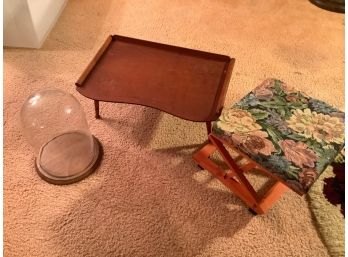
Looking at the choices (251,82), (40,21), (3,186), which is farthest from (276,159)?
(40,21)

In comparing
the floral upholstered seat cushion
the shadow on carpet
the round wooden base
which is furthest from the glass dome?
the shadow on carpet

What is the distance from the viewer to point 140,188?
1.23 metres

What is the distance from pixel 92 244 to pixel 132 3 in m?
1.77

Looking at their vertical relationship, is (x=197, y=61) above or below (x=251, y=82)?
above

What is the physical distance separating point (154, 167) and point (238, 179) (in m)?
0.35

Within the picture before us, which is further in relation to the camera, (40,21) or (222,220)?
(40,21)

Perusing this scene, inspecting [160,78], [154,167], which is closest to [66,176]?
[154,167]

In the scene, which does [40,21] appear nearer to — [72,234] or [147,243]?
[72,234]

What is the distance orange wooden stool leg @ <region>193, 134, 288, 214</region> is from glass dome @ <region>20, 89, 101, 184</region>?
1.52 ft

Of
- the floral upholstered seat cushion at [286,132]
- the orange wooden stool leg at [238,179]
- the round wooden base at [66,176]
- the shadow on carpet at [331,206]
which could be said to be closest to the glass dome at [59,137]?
the round wooden base at [66,176]

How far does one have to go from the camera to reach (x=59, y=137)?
4.53ft

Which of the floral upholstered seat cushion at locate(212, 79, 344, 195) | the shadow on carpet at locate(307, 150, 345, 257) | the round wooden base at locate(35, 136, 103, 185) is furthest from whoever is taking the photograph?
the round wooden base at locate(35, 136, 103, 185)

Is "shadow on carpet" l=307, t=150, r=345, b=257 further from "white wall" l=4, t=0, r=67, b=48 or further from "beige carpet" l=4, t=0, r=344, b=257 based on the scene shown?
"white wall" l=4, t=0, r=67, b=48

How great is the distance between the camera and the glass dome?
126 centimetres
